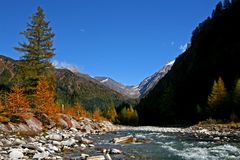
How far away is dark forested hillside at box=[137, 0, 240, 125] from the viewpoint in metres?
106

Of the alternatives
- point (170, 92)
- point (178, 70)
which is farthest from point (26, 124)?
point (178, 70)

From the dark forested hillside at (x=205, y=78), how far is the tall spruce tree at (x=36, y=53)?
42.5 metres

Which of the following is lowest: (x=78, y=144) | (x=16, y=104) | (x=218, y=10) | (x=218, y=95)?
(x=78, y=144)

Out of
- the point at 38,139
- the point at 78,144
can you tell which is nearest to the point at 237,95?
the point at 78,144

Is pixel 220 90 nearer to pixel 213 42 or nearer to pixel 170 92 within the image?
pixel 170 92

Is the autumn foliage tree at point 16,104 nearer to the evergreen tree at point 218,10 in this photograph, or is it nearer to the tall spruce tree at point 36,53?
the tall spruce tree at point 36,53

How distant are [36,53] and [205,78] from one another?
73290 mm

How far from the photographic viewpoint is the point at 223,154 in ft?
84.4

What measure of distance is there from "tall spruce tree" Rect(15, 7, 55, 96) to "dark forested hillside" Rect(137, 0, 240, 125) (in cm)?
4247

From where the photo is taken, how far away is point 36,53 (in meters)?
66.8

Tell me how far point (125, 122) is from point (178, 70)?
5108 cm

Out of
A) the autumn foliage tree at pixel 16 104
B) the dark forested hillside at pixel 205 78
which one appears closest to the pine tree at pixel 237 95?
the dark forested hillside at pixel 205 78

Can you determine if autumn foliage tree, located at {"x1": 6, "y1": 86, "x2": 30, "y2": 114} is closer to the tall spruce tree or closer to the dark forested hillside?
the tall spruce tree

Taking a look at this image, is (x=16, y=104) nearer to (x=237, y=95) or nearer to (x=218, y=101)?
(x=237, y=95)
